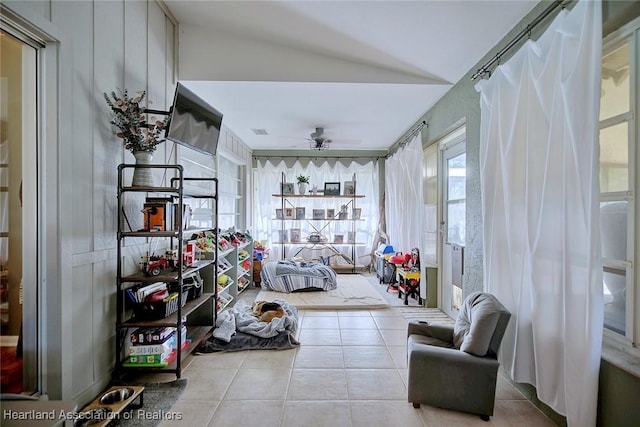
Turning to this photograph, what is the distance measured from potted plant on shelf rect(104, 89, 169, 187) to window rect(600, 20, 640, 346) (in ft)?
9.17

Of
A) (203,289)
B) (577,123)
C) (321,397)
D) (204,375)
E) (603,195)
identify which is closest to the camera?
(577,123)

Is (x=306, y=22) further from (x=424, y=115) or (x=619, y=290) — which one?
(x=619, y=290)

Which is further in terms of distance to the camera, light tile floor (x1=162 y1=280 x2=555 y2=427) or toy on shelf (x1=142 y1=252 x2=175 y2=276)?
toy on shelf (x1=142 y1=252 x2=175 y2=276)

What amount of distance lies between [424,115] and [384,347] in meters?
3.02

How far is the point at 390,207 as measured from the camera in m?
6.12

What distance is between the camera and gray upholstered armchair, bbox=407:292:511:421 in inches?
76.5

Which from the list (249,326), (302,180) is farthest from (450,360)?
(302,180)

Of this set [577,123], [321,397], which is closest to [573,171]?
[577,123]

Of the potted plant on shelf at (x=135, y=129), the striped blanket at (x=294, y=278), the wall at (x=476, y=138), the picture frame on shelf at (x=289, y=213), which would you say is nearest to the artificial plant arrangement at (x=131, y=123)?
the potted plant on shelf at (x=135, y=129)

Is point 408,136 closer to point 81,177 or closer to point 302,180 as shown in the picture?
point 302,180

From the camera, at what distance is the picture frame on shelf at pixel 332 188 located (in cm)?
669

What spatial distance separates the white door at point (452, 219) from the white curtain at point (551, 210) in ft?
4.14

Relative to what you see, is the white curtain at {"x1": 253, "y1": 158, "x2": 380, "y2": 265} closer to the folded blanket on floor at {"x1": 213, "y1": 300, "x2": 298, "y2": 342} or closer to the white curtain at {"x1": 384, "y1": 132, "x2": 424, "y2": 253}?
the white curtain at {"x1": 384, "y1": 132, "x2": 424, "y2": 253}

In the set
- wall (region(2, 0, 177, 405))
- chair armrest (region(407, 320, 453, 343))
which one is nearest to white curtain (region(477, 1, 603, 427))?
chair armrest (region(407, 320, 453, 343))
